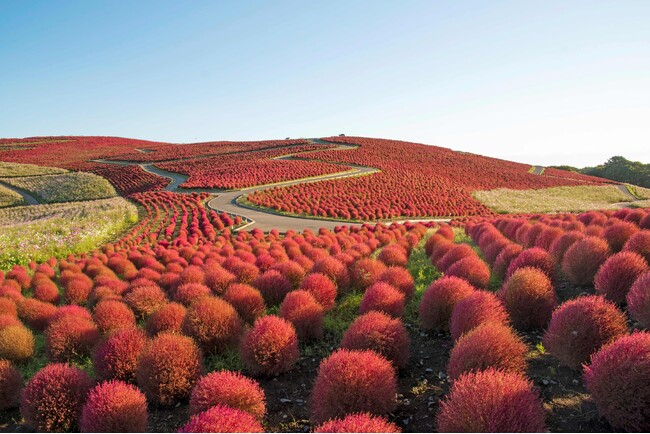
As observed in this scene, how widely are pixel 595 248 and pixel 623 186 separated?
6692 cm

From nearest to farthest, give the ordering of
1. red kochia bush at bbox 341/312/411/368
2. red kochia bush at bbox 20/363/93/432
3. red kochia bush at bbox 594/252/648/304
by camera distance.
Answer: red kochia bush at bbox 20/363/93/432
red kochia bush at bbox 341/312/411/368
red kochia bush at bbox 594/252/648/304

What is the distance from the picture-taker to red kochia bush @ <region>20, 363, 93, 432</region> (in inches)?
186

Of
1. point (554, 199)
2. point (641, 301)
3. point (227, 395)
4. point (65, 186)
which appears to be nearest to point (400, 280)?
point (641, 301)

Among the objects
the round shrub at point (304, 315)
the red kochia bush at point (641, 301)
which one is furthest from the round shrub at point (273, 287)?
the red kochia bush at point (641, 301)

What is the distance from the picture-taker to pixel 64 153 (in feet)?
254

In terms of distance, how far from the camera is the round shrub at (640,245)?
22.2 feet

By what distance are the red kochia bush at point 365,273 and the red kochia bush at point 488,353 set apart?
4.04m

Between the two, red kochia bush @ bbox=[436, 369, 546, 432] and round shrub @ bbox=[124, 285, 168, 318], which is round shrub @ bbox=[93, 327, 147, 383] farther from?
red kochia bush @ bbox=[436, 369, 546, 432]

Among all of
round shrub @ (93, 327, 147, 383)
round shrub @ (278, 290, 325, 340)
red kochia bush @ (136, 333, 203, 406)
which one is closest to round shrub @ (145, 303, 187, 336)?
round shrub @ (93, 327, 147, 383)

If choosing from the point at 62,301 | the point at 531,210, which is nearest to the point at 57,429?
the point at 62,301

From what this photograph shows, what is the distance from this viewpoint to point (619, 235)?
7977 millimetres

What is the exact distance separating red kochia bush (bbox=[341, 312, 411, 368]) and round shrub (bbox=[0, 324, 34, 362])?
5879 millimetres

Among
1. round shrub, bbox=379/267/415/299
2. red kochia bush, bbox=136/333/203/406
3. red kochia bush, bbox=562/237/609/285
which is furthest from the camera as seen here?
round shrub, bbox=379/267/415/299

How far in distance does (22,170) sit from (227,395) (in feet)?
232
